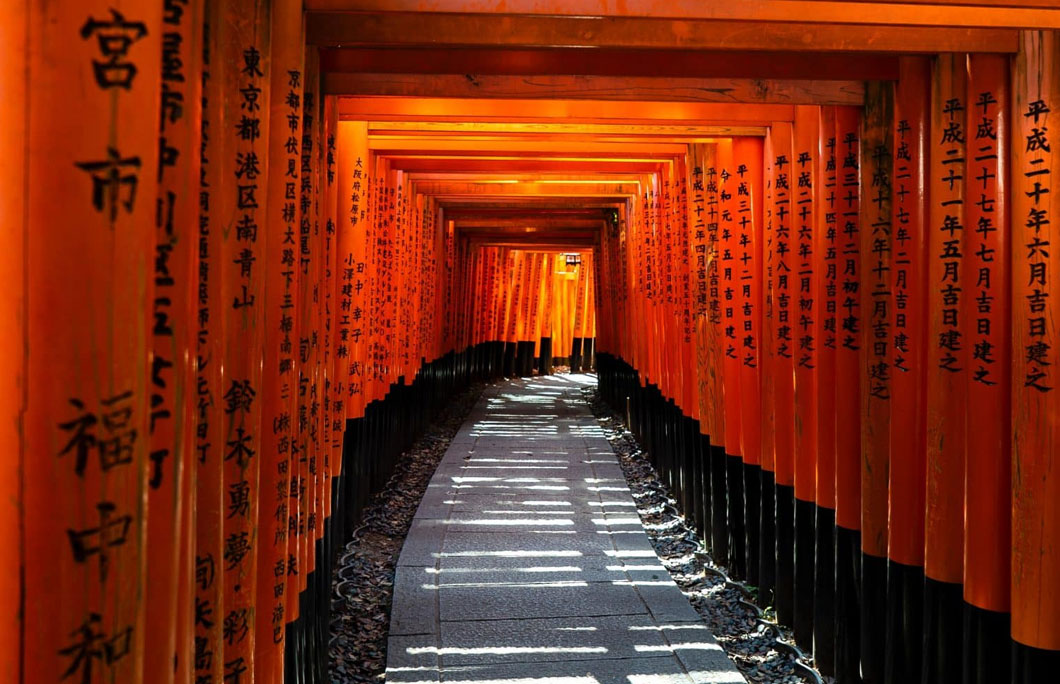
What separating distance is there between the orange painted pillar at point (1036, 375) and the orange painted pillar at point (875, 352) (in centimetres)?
83

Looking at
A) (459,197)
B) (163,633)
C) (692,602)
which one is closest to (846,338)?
(692,602)

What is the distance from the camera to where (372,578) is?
5980 millimetres

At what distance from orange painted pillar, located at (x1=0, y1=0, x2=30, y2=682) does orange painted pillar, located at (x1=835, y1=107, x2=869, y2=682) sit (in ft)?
12.2

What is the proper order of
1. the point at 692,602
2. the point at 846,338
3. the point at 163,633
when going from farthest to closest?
1. the point at 692,602
2. the point at 846,338
3. the point at 163,633

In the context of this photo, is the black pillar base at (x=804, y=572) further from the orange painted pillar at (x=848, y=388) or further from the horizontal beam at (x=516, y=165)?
the horizontal beam at (x=516, y=165)

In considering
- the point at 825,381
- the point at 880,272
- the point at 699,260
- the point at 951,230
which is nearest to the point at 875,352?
the point at 880,272

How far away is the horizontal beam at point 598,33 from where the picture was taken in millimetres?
3334

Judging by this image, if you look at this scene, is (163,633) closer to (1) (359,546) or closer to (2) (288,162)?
(2) (288,162)

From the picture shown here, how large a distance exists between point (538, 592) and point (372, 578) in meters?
1.26

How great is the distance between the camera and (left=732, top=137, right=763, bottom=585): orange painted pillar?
18.4 feet

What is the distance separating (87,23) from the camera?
1309 mm

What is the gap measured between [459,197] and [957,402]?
879 cm

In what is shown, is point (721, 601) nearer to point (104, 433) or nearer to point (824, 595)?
point (824, 595)

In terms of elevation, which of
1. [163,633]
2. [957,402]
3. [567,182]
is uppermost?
[567,182]
